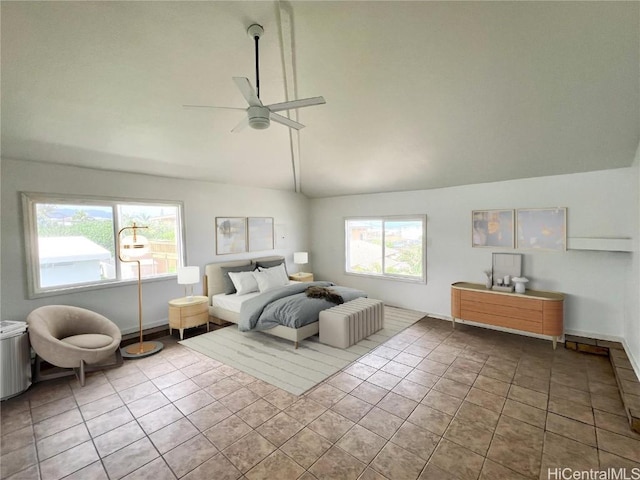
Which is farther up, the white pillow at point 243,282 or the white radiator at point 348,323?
the white pillow at point 243,282

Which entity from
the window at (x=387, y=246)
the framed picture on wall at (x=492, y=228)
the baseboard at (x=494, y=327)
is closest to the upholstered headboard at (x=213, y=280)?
the window at (x=387, y=246)

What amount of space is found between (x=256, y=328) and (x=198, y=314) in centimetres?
106

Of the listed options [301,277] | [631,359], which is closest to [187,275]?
[301,277]

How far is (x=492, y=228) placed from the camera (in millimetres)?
4789

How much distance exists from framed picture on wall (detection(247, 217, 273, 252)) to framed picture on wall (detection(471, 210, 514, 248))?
4.02 metres

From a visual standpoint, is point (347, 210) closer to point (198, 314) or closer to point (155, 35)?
point (198, 314)

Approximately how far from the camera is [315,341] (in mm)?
4316

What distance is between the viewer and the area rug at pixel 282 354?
11.0 ft

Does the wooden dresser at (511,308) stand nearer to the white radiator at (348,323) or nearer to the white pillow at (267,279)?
the white radiator at (348,323)

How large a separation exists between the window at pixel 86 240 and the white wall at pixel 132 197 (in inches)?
4.3

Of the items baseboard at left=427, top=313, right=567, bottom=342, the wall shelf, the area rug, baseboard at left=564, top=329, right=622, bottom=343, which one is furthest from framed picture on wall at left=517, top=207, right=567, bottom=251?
the area rug

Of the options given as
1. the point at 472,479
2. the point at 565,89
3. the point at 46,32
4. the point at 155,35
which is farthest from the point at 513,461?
the point at 46,32

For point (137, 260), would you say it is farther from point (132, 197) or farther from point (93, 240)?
point (132, 197)

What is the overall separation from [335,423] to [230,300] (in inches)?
115
